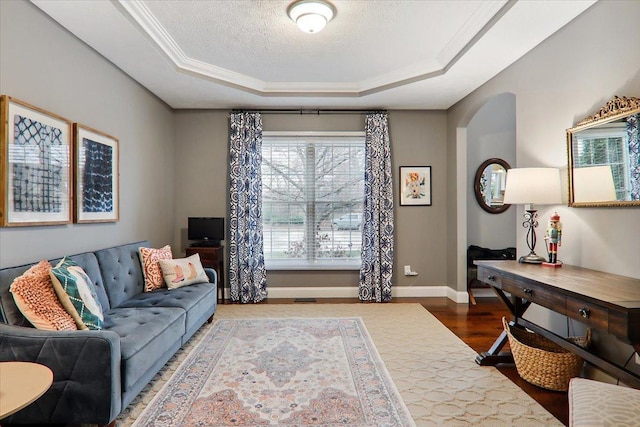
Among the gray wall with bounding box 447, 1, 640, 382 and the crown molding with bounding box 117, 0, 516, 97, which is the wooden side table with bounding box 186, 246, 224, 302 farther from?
the gray wall with bounding box 447, 1, 640, 382

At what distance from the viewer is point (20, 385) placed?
1359 mm

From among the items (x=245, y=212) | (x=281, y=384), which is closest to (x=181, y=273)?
(x=245, y=212)

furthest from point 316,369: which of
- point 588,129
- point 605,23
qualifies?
point 605,23

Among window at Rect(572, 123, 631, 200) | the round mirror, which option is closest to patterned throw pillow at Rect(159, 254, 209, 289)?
window at Rect(572, 123, 631, 200)

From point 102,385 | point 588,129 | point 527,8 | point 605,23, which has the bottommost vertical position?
point 102,385

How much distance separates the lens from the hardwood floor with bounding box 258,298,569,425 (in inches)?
90.1

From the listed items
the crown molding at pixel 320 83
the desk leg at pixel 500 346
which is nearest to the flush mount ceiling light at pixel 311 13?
the crown molding at pixel 320 83

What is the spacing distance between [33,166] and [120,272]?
112cm

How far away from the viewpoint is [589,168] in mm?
2436

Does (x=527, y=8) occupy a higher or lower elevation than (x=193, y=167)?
higher

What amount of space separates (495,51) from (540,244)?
5.86 ft

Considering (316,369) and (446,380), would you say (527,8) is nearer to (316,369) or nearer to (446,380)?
(446,380)

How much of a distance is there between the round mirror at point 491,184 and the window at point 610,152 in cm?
259

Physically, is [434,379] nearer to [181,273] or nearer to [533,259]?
[533,259]
